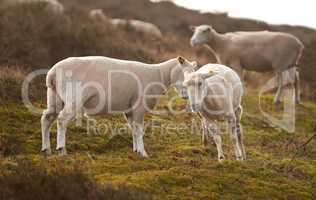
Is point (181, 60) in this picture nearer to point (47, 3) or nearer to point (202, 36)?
point (202, 36)

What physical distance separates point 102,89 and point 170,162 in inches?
70.5

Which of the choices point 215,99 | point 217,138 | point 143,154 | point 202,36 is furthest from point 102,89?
point 202,36

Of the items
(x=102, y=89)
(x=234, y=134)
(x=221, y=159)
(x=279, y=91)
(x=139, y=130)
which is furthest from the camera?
(x=279, y=91)

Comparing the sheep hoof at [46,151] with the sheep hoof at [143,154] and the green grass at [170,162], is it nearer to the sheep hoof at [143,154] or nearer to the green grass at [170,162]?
the green grass at [170,162]

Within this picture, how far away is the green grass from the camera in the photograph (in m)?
9.77

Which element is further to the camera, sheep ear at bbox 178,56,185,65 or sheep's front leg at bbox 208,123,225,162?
sheep ear at bbox 178,56,185,65

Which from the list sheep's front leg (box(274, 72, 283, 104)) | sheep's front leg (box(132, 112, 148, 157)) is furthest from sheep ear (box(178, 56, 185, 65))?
sheep's front leg (box(274, 72, 283, 104))

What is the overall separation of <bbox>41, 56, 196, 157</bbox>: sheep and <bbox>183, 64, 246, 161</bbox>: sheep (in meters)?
0.38

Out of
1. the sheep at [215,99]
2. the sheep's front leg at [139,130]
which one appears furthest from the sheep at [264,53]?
the sheep's front leg at [139,130]

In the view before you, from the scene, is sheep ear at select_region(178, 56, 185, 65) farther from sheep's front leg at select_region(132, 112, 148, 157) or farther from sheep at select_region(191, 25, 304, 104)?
sheep at select_region(191, 25, 304, 104)

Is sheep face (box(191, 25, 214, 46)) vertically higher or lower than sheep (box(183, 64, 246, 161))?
higher

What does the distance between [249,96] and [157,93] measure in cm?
979

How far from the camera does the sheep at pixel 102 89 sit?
10.8 meters

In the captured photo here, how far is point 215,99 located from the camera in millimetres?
11883
